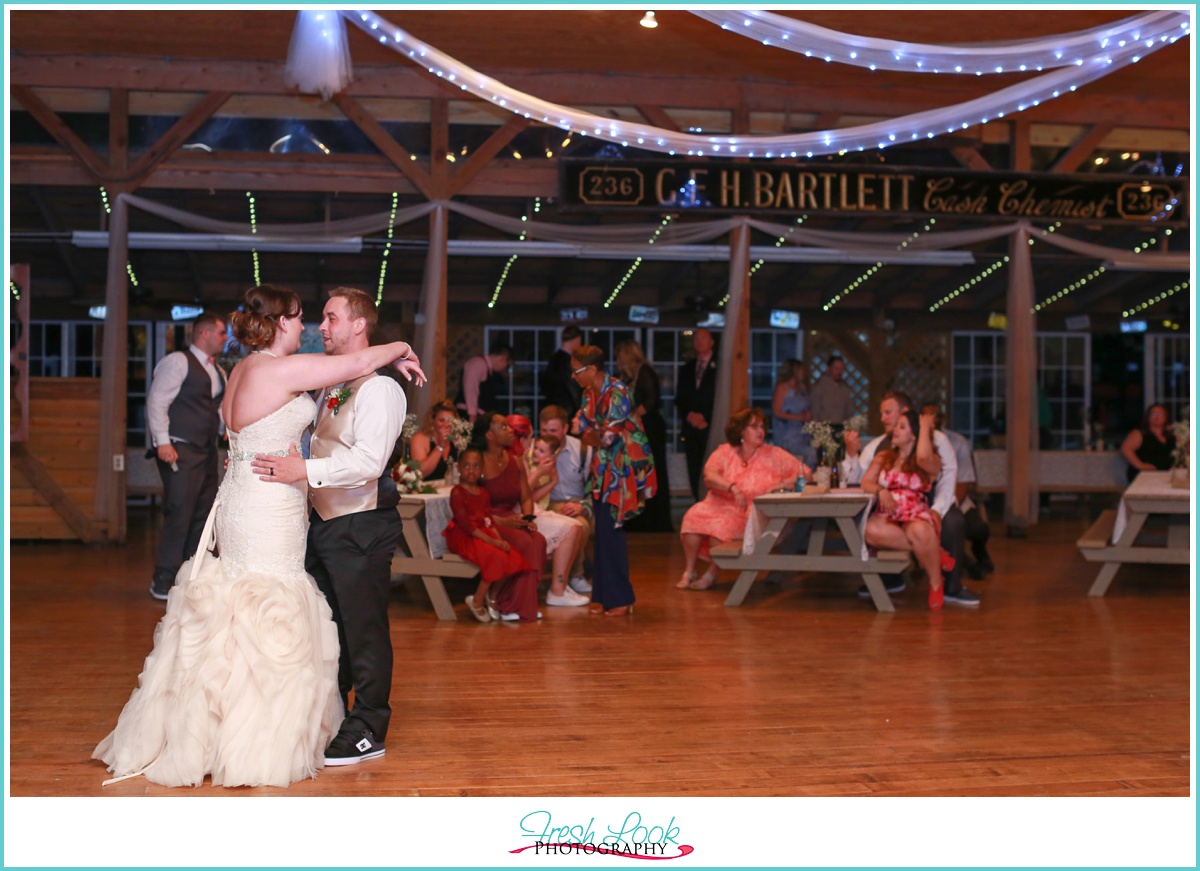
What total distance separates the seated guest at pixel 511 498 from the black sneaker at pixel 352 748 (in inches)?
96.3

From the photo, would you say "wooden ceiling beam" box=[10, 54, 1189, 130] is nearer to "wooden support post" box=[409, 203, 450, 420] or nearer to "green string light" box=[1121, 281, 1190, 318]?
"wooden support post" box=[409, 203, 450, 420]

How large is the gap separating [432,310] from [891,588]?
3.60 m

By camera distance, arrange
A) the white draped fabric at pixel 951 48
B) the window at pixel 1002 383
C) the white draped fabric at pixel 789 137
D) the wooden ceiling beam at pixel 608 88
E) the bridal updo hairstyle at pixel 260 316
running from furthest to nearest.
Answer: the window at pixel 1002 383
the wooden ceiling beam at pixel 608 88
the white draped fabric at pixel 789 137
the white draped fabric at pixel 951 48
the bridal updo hairstyle at pixel 260 316

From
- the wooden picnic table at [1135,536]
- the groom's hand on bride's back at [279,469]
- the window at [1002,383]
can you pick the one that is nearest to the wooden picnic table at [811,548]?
the wooden picnic table at [1135,536]

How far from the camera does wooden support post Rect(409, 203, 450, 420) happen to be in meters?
8.33

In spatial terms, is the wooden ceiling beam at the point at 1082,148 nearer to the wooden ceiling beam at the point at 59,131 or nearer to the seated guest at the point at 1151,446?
the seated guest at the point at 1151,446

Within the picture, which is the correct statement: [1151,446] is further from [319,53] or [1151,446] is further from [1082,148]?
[319,53]

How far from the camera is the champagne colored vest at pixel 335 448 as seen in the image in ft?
10.9

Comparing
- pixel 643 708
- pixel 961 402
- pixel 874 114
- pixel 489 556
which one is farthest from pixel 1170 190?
pixel 643 708

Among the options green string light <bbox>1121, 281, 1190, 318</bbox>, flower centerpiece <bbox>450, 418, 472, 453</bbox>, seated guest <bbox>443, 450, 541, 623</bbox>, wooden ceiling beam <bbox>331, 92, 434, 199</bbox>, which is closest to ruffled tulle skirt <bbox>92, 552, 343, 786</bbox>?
seated guest <bbox>443, 450, 541, 623</bbox>

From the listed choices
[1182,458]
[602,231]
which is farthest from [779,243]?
[1182,458]

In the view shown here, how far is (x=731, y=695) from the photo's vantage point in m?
4.21

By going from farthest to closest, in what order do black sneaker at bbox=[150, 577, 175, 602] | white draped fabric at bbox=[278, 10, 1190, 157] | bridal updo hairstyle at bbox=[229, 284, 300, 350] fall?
black sneaker at bbox=[150, 577, 175, 602], white draped fabric at bbox=[278, 10, 1190, 157], bridal updo hairstyle at bbox=[229, 284, 300, 350]

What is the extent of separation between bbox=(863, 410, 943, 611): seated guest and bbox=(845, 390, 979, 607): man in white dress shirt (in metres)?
0.08
